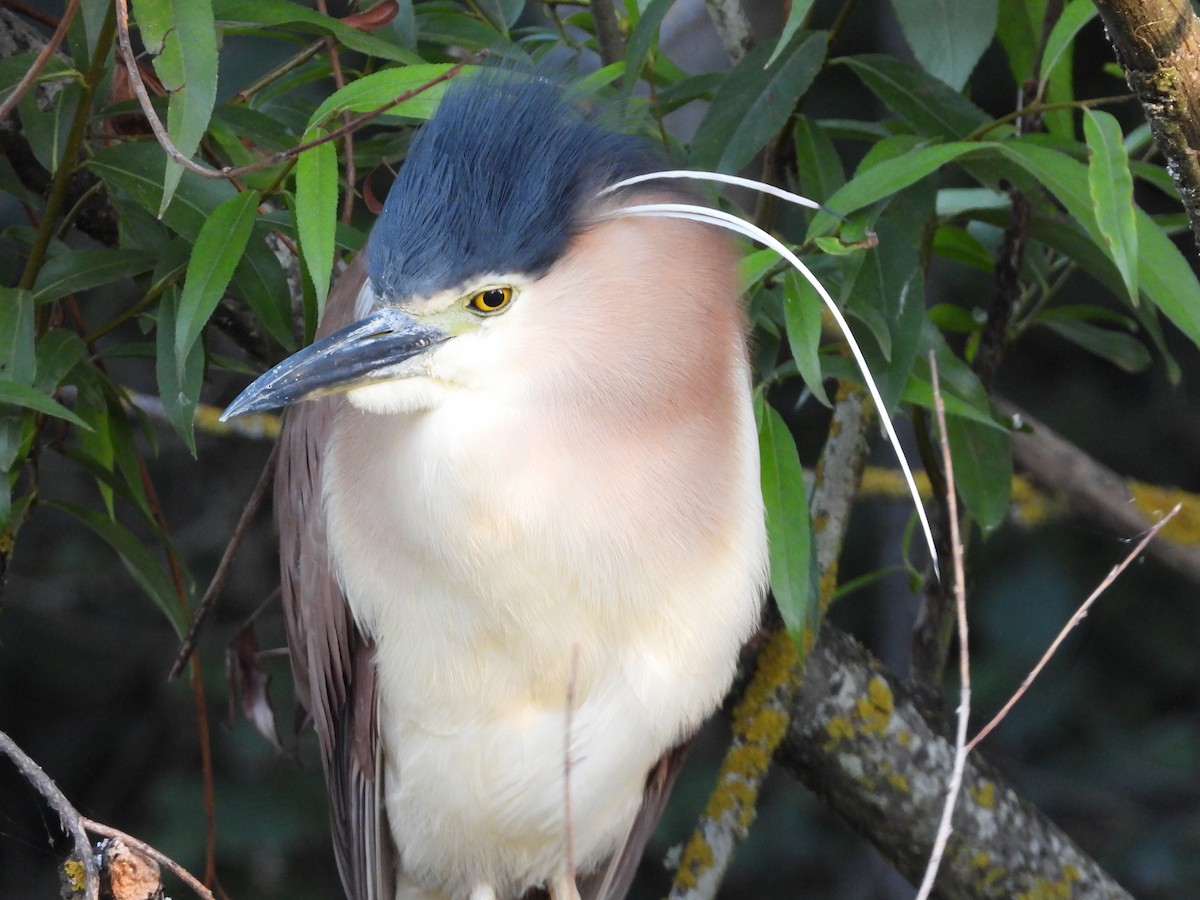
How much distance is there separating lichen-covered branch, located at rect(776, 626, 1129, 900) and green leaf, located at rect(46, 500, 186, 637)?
801 mm

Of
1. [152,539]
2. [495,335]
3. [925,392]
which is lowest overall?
[152,539]

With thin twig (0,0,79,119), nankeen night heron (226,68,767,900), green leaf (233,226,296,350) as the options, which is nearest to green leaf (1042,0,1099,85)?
nankeen night heron (226,68,767,900)

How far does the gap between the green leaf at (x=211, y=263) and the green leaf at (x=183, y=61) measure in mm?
132

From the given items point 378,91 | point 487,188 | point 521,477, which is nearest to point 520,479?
point 521,477

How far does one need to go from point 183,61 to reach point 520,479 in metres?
0.46

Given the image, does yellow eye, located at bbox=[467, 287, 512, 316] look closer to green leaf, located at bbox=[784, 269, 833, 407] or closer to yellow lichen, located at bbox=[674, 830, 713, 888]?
green leaf, located at bbox=[784, 269, 833, 407]

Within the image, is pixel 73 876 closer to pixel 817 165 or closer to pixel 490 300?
pixel 490 300

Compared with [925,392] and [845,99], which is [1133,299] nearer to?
[925,392]

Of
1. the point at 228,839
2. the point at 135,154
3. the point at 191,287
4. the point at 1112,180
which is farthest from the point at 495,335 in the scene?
the point at 228,839

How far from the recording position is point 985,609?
270 cm

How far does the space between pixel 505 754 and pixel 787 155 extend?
798 millimetres

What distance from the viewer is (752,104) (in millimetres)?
1450

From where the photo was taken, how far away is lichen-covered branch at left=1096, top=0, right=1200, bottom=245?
1.00m

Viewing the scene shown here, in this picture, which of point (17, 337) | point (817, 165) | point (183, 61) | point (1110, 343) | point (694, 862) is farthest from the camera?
point (1110, 343)
